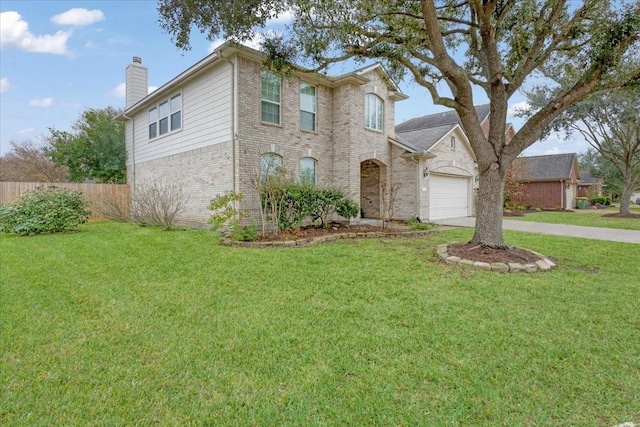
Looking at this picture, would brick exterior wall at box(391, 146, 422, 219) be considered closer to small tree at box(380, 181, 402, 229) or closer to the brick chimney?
small tree at box(380, 181, 402, 229)

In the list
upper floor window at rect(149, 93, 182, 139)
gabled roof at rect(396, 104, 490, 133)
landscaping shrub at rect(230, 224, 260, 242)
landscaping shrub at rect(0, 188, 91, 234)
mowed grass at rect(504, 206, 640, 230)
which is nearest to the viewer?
landscaping shrub at rect(230, 224, 260, 242)

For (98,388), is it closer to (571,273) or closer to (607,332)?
(607,332)

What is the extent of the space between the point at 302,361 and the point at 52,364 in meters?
2.08

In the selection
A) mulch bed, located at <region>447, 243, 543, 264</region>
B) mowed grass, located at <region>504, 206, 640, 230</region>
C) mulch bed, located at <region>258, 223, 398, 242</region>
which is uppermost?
mowed grass, located at <region>504, 206, 640, 230</region>

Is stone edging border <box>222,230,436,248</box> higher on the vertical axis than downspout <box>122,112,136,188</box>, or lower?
lower

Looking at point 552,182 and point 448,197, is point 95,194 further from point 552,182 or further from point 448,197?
point 552,182

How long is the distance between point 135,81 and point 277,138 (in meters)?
9.57

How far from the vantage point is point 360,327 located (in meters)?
3.46

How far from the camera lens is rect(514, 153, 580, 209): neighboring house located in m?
25.9

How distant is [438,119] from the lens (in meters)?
25.9

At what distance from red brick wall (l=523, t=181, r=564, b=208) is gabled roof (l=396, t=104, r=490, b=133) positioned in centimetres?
738

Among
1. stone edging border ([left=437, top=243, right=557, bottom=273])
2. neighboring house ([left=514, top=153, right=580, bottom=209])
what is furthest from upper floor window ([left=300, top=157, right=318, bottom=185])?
neighboring house ([left=514, top=153, right=580, bottom=209])

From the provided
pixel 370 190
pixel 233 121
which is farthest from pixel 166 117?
pixel 370 190

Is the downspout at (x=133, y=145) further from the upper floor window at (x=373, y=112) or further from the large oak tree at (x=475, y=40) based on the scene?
the upper floor window at (x=373, y=112)
